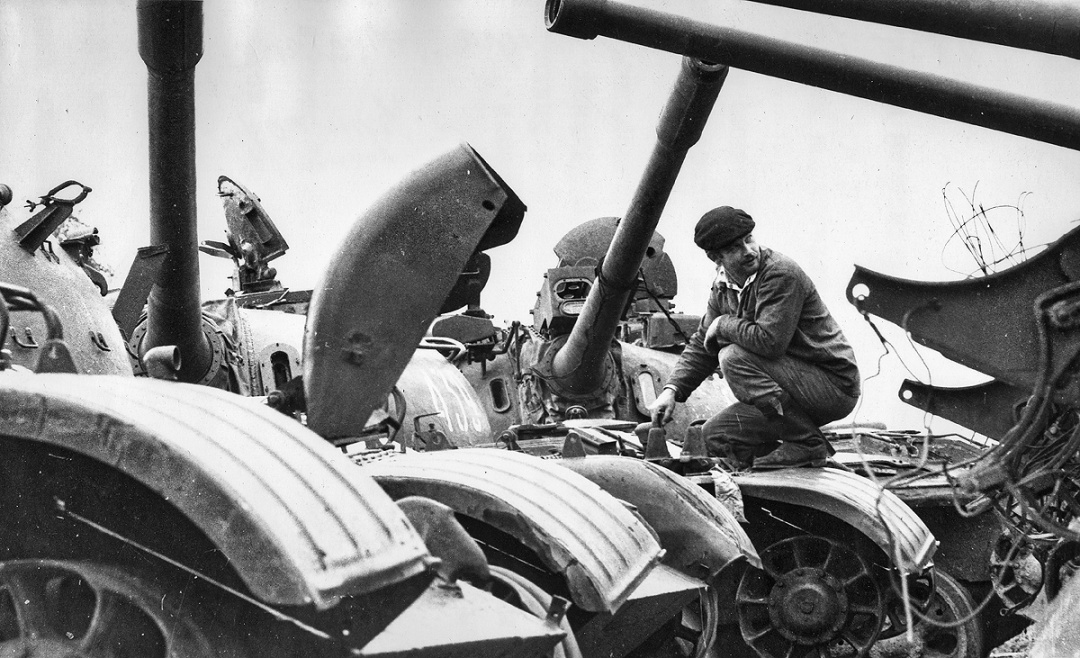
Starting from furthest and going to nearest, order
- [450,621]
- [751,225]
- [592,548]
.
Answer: [751,225] → [592,548] → [450,621]

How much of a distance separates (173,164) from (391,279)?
1203 millimetres

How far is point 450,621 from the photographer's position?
2.64 meters

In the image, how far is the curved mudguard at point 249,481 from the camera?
2119mm

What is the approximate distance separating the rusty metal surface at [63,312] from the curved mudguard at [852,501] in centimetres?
273

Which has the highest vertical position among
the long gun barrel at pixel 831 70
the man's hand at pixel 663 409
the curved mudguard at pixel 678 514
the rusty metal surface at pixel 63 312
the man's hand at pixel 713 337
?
the long gun barrel at pixel 831 70

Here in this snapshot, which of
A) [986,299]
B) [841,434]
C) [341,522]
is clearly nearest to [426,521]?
[341,522]

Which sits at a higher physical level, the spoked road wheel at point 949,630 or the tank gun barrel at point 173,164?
the tank gun barrel at point 173,164

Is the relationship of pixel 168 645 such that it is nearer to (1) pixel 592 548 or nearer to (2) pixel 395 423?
(1) pixel 592 548

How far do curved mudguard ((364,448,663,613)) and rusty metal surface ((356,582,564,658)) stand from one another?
0.37m

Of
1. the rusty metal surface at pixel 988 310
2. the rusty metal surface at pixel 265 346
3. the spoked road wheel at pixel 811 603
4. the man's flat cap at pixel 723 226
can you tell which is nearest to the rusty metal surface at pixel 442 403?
the rusty metal surface at pixel 265 346

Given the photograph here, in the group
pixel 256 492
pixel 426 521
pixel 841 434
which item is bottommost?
pixel 841 434

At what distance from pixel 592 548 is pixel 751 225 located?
2.58 metres

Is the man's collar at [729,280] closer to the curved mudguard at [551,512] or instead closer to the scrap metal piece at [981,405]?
the scrap metal piece at [981,405]

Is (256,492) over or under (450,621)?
over
